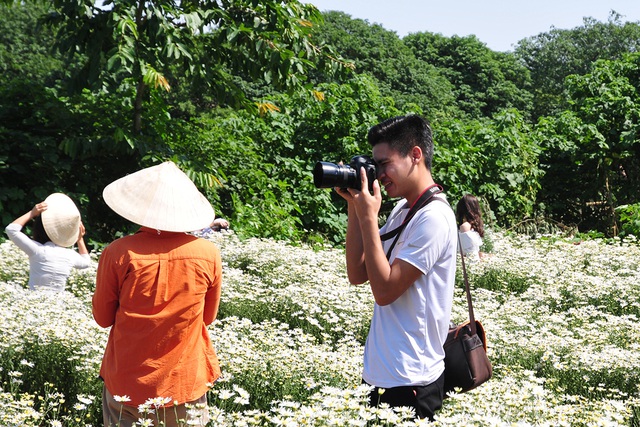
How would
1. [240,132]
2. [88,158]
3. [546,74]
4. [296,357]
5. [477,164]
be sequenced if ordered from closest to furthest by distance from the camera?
1. [296,357]
2. [88,158]
3. [240,132]
4. [477,164]
5. [546,74]

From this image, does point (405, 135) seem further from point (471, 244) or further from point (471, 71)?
point (471, 71)

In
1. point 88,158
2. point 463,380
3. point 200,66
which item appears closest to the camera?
point 463,380

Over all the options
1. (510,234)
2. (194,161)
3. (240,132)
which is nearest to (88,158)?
(194,161)

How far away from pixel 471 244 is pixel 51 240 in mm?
4544

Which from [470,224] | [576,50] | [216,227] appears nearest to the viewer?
[470,224]

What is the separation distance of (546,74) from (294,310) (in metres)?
50.8

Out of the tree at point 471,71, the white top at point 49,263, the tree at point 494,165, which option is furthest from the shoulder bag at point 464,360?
the tree at point 471,71

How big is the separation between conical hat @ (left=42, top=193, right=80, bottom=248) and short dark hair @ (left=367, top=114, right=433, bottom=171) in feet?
12.3

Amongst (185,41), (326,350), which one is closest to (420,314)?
(326,350)

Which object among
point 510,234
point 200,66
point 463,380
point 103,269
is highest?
point 200,66

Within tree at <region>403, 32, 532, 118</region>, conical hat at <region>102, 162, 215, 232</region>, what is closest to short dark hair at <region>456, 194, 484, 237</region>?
conical hat at <region>102, 162, 215, 232</region>

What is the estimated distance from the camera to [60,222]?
6008 mm

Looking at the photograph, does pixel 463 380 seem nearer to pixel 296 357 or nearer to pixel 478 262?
pixel 296 357

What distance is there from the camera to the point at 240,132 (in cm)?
1286
